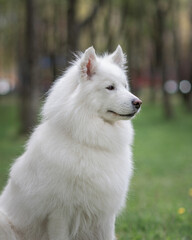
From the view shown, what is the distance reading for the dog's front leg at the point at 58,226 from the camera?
3.71 meters

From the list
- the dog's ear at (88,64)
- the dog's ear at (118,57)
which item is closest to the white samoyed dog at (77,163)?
the dog's ear at (88,64)

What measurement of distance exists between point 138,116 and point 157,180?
39.3 ft

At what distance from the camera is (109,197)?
12.4 feet

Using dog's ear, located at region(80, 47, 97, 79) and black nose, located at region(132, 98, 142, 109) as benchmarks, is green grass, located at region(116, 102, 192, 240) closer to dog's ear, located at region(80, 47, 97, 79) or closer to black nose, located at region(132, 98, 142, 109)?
black nose, located at region(132, 98, 142, 109)

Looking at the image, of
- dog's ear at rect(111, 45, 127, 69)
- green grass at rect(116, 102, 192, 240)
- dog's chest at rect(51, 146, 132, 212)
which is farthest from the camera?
green grass at rect(116, 102, 192, 240)

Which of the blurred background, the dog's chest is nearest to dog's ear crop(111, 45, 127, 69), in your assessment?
the dog's chest

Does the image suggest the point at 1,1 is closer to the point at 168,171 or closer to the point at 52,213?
the point at 168,171

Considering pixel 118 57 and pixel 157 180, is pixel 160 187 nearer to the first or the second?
pixel 157 180

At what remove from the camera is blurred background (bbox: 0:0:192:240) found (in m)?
5.80

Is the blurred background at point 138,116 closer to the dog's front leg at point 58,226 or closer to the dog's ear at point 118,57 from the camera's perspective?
the dog's front leg at point 58,226

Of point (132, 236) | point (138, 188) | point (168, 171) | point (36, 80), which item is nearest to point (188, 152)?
point (168, 171)

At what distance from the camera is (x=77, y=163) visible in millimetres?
3707

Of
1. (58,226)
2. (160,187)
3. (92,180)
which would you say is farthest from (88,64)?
(160,187)

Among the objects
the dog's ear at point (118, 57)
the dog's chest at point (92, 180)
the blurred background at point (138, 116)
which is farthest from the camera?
the blurred background at point (138, 116)
